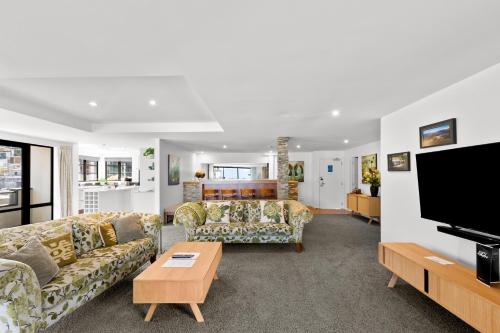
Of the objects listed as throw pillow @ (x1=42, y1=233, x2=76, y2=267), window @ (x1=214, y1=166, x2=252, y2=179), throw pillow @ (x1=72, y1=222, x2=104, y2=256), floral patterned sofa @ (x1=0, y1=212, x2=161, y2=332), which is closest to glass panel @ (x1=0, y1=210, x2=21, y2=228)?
floral patterned sofa @ (x1=0, y1=212, x2=161, y2=332)

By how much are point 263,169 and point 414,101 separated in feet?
25.7

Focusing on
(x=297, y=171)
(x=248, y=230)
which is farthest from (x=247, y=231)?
(x=297, y=171)

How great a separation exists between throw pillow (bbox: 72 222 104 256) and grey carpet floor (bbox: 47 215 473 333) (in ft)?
1.79

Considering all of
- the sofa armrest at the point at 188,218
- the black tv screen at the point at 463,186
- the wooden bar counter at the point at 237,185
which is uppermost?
the black tv screen at the point at 463,186

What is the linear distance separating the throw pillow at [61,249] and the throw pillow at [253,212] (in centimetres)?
271

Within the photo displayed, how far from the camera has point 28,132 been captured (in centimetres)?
523

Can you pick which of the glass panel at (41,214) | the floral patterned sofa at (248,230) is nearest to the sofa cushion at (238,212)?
the floral patterned sofa at (248,230)

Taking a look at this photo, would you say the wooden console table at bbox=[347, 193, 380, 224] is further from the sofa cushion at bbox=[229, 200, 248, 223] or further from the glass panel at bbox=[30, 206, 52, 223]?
the glass panel at bbox=[30, 206, 52, 223]

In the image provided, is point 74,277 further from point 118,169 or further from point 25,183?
point 118,169

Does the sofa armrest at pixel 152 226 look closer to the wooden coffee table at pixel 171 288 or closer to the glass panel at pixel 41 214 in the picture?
the wooden coffee table at pixel 171 288

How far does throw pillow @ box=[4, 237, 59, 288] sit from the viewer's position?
196cm

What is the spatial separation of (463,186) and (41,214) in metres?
8.23

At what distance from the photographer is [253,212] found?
4.53m

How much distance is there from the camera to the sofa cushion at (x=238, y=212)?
4496 mm
